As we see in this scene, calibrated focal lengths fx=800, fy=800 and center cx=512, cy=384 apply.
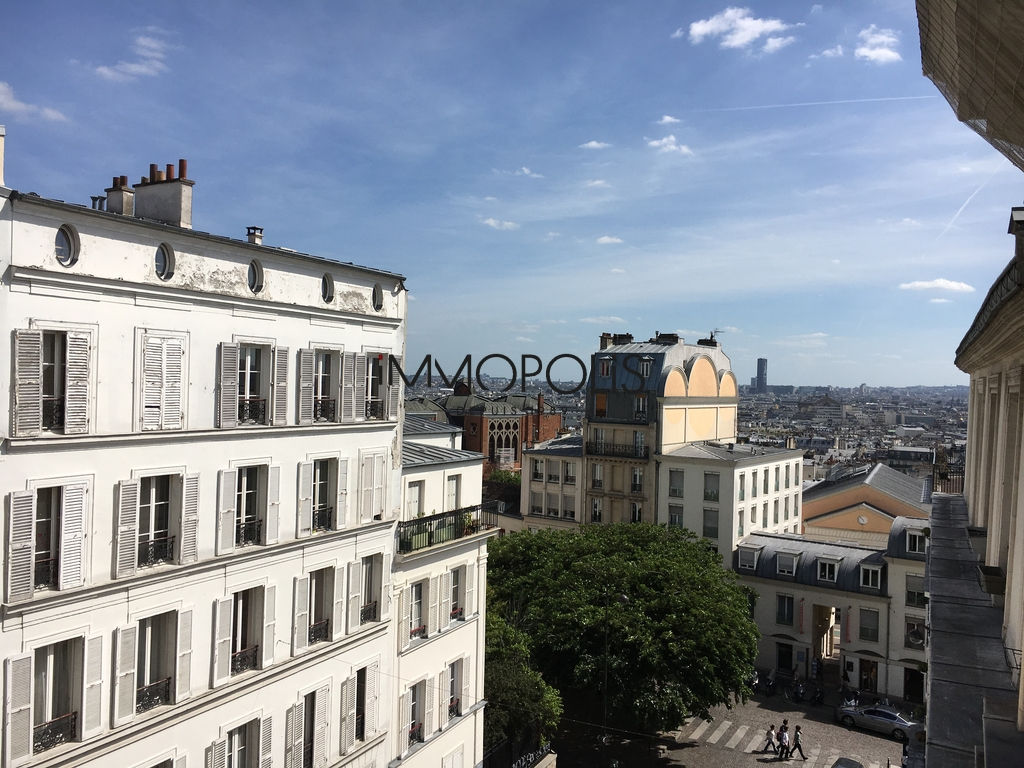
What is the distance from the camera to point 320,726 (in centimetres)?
2292

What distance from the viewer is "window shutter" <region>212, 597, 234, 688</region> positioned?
64.8ft

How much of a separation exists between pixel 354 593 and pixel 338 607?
70cm

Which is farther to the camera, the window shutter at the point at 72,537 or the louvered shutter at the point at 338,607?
the louvered shutter at the point at 338,607

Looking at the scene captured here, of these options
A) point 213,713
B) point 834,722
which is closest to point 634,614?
point 834,722

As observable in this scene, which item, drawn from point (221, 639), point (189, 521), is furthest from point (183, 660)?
point (189, 521)

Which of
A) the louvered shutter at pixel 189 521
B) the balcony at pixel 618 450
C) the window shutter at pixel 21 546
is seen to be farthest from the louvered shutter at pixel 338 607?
the balcony at pixel 618 450

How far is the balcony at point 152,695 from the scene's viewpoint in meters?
18.2

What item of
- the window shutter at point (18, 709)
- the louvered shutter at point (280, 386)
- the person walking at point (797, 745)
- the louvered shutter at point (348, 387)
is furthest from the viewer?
the person walking at point (797, 745)

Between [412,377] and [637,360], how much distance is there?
135ft

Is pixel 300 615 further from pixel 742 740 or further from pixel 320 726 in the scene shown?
pixel 742 740

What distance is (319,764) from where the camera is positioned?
22766 mm

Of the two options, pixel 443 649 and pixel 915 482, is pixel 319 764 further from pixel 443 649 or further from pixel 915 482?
pixel 915 482

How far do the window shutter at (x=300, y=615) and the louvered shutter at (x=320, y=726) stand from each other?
1.63 meters

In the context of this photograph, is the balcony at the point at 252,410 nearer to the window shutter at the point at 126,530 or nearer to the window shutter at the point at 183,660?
the window shutter at the point at 126,530
